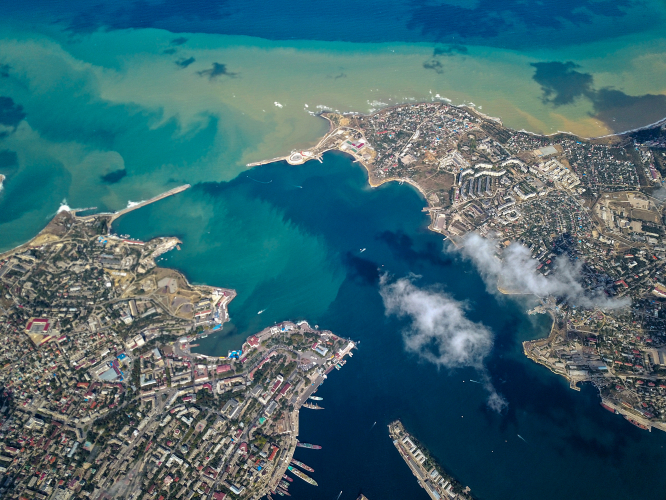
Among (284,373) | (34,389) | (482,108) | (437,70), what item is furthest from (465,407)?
(437,70)

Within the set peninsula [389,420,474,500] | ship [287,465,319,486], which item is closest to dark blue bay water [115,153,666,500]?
ship [287,465,319,486]

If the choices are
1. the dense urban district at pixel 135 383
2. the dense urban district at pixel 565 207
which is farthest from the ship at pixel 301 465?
the dense urban district at pixel 565 207

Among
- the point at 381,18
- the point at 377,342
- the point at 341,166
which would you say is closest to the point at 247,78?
the point at 341,166

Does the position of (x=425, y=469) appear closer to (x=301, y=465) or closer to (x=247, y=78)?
(x=301, y=465)

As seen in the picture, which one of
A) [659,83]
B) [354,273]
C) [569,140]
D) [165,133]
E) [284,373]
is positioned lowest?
[284,373]

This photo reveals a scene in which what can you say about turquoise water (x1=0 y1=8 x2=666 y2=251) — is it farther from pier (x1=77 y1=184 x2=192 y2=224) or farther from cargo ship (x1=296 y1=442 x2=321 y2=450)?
cargo ship (x1=296 y1=442 x2=321 y2=450)

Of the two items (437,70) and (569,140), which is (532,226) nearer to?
(569,140)
